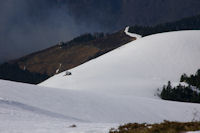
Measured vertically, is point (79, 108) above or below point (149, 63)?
below

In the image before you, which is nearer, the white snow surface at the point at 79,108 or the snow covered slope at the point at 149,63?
the white snow surface at the point at 79,108

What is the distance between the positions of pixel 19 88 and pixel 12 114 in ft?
29.3

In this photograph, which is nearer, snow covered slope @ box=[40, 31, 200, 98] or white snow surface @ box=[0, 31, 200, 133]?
white snow surface @ box=[0, 31, 200, 133]

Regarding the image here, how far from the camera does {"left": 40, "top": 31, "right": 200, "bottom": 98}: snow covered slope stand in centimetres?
8788

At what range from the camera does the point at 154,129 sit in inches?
429

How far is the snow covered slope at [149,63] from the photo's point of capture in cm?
8788

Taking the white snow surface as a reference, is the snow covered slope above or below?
above

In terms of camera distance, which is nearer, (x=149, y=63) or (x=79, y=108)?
(x=79, y=108)

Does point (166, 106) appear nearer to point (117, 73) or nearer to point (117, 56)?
point (117, 73)

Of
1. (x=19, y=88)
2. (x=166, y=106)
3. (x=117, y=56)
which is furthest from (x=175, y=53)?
(x=19, y=88)

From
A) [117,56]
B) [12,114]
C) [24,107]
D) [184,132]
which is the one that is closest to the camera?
[184,132]

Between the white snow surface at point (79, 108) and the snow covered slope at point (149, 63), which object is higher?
the snow covered slope at point (149, 63)

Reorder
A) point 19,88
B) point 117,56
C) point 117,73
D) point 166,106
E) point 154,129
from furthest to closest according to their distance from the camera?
point 117,56 → point 117,73 → point 166,106 → point 19,88 → point 154,129

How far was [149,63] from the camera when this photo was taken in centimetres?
10119
